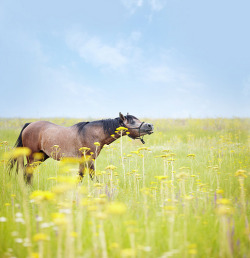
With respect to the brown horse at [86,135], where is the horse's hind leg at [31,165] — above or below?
below

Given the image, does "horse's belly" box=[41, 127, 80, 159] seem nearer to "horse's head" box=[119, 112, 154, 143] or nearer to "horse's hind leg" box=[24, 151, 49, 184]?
"horse's hind leg" box=[24, 151, 49, 184]

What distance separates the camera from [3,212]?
288 centimetres

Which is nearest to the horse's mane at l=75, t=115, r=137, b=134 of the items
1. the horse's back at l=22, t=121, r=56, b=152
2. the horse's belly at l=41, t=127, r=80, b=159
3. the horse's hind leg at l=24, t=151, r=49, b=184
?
the horse's belly at l=41, t=127, r=80, b=159

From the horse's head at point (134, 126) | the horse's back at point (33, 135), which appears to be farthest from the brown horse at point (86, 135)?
the horse's back at point (33, 135)

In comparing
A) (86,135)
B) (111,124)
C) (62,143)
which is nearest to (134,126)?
(111,124)

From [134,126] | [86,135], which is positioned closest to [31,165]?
[86,135]

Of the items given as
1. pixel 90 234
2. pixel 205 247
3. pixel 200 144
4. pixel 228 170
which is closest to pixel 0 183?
pixel 90 234

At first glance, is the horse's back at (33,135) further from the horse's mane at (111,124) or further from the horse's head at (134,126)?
the horse's head at (134,126)

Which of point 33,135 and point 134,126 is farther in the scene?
point 33,135

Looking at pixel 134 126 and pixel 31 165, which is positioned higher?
pixel 134 126

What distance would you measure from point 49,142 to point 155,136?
9.13m

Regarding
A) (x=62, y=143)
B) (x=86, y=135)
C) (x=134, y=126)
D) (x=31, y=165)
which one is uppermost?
(x=134, y=126)

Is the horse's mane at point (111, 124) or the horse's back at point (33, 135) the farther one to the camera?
the horse's back at point (33, 135)

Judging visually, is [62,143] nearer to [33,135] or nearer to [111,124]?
[33,135]
